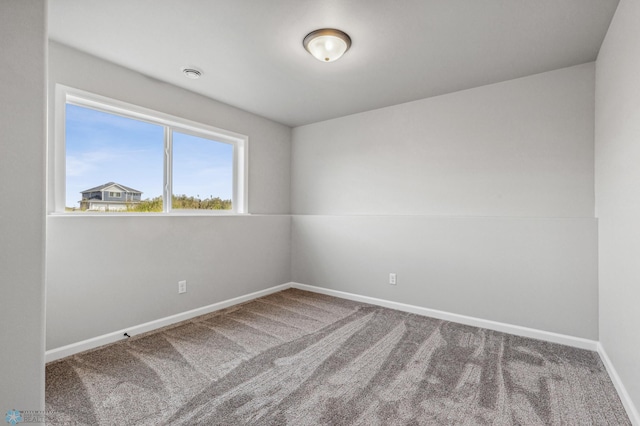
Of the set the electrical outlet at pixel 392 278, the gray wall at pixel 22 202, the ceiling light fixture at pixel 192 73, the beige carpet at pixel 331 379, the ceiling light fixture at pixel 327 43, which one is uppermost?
the ceiling light fixture at pixel 192 73

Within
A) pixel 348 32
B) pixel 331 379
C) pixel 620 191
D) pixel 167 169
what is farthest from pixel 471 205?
pixel 167 169

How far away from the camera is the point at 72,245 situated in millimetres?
2344

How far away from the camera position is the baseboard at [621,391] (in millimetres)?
1614

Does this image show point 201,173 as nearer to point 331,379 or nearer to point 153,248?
point 153,248

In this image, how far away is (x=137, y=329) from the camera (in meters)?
2.73

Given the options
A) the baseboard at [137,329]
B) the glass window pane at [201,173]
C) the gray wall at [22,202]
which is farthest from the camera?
the glass window pane at [201,173]

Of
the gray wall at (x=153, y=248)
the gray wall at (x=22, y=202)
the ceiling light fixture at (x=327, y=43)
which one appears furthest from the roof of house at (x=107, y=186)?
the ceiling light fixture at (x=327, y=43)

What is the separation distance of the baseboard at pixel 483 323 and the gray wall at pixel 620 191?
0.21m

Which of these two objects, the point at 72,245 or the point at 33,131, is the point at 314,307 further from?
the point at 33,131

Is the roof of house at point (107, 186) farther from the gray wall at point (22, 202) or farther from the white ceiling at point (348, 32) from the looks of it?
the gray wall at point (22, 202)

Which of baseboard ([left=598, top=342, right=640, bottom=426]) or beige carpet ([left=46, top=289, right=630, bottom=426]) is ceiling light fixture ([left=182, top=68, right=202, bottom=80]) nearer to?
beige carpet ([left=46, top=289, right=630, bottom=426])

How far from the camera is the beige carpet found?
5.50ft

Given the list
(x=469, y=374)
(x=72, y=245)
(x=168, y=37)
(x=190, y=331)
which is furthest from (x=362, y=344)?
(x=168, y=37)

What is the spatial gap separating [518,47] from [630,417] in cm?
258
